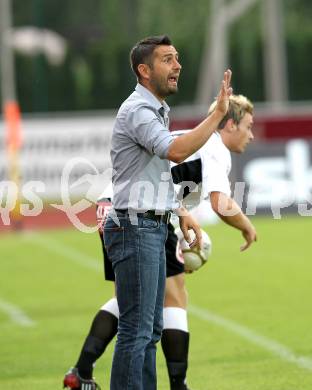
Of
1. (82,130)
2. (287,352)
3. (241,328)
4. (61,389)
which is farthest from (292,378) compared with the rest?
(82,130)

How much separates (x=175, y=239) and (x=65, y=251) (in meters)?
10.2

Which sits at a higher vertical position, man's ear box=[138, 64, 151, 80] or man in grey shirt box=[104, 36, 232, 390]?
man's ear box=[138, 64, 151, 80]

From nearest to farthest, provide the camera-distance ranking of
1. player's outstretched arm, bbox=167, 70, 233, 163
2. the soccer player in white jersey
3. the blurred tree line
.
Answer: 1. player's outstretched arm, bbox=167, 70, 233, 163
2. the soccer player in white jersey
3. the blurred tree line

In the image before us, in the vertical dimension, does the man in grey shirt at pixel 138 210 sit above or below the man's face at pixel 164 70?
below

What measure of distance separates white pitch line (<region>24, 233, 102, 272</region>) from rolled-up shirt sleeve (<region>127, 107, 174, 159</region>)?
363 inches

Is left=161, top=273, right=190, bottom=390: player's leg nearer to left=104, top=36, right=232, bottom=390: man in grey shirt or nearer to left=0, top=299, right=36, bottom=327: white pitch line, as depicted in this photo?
left=104, top=36, right=232, bottom=390: man in grey shirt

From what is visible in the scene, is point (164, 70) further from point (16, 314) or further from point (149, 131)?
point (16, 314)

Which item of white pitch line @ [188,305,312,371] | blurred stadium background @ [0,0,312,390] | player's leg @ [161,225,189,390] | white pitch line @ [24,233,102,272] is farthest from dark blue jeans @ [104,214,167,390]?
white pitch line @ [24,233,102,272]

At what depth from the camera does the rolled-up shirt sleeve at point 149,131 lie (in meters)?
6.64

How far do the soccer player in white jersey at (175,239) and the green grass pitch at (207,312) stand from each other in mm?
501

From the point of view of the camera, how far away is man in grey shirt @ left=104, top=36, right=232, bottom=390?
22.6 ft

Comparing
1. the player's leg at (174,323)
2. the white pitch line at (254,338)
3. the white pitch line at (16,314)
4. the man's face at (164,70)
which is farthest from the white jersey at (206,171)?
the white pitch line at (16,314)

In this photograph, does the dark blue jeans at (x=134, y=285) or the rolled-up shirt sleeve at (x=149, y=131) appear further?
the dark blue jeans at (x=134, y=285)

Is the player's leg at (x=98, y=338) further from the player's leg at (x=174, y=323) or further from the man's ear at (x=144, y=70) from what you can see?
the man's ear at (x=144, y=70)
